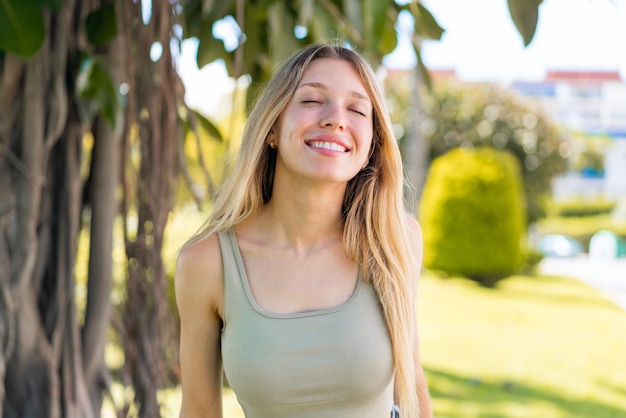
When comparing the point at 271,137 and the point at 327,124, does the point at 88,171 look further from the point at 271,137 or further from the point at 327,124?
the point at 327,124

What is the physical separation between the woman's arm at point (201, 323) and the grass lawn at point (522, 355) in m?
2.79

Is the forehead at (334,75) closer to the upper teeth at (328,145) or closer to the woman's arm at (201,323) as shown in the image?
the upper teeth at (328,145)

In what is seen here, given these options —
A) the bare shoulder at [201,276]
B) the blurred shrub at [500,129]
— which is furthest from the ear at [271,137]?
the blurred shrub at [500,129]

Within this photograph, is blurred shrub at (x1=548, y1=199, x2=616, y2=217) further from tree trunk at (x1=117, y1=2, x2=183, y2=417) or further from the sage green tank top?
the sage green tank top

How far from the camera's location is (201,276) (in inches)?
59.9

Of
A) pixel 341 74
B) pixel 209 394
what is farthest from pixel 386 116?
pixel 209 394

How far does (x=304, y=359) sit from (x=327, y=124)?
41 cm

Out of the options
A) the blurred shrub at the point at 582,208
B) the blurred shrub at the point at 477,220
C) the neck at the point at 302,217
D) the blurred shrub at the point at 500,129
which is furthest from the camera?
the blurred shrub at the point at 582,208

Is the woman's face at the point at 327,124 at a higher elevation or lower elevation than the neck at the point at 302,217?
higher

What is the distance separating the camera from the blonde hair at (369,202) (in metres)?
1.52

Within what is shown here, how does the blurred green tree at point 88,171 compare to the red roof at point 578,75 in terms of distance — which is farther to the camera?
the red roof at point 578,75

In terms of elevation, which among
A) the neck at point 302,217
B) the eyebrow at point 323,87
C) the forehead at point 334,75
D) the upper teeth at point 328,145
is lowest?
the neck at point 302,217

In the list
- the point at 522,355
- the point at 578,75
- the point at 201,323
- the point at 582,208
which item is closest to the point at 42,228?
the point at 201,323

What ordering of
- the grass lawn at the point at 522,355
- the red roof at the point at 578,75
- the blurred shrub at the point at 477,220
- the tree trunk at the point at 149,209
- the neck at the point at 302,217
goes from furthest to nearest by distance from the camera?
the red roof at the point at 578,75, the blurred shrub at the point at 477,220, the grass lawn at the point at 522,355, the tree trunk at the point at 149,209, the neck at the point at 302,217
